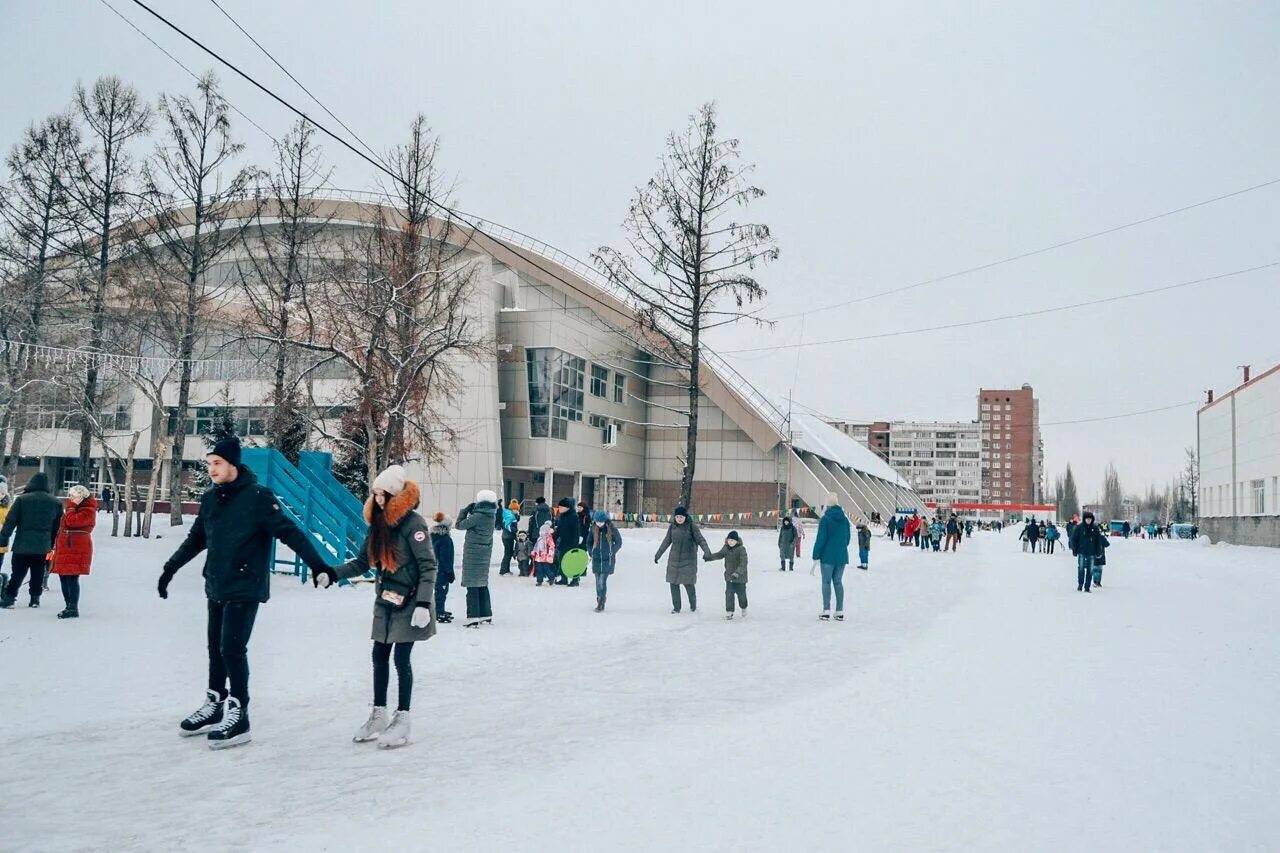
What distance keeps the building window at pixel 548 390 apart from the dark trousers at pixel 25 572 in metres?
35.6

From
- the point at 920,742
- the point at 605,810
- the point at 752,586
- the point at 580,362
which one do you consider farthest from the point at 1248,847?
the point at 580,362

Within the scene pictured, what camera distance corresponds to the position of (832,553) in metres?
13.8

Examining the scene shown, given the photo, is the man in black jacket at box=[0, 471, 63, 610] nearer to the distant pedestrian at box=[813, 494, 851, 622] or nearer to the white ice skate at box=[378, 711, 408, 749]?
the white ice skate at box=[378, 711, 408, 749]

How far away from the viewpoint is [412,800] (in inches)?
194

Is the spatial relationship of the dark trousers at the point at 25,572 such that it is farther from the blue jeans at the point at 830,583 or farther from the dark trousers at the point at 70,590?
the blue jeans at the point at 830,583

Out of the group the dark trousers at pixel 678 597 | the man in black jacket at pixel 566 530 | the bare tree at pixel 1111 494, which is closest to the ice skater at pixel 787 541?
the man in black jacket at pixel 566 530

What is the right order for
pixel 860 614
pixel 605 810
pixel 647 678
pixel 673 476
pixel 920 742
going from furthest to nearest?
1. pixel 673 476
2. pixel 860 614
3. pixel 647 678
4. pixel 920 742
5. pixel 605 810

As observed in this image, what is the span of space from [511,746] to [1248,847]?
3888mm

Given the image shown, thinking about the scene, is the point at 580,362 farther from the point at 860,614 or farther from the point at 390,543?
the point at 390,543

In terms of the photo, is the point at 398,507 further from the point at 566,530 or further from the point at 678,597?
the point at 566,530

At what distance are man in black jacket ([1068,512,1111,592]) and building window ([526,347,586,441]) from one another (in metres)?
30.6

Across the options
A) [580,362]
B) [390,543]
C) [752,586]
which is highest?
[580,362]

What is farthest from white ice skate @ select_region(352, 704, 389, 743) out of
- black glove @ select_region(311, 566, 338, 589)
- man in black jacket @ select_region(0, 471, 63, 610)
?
man in black jacket @ select_region(0, 471, 63, 610)

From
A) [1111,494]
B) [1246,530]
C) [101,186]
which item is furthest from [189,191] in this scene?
[1111,494]
